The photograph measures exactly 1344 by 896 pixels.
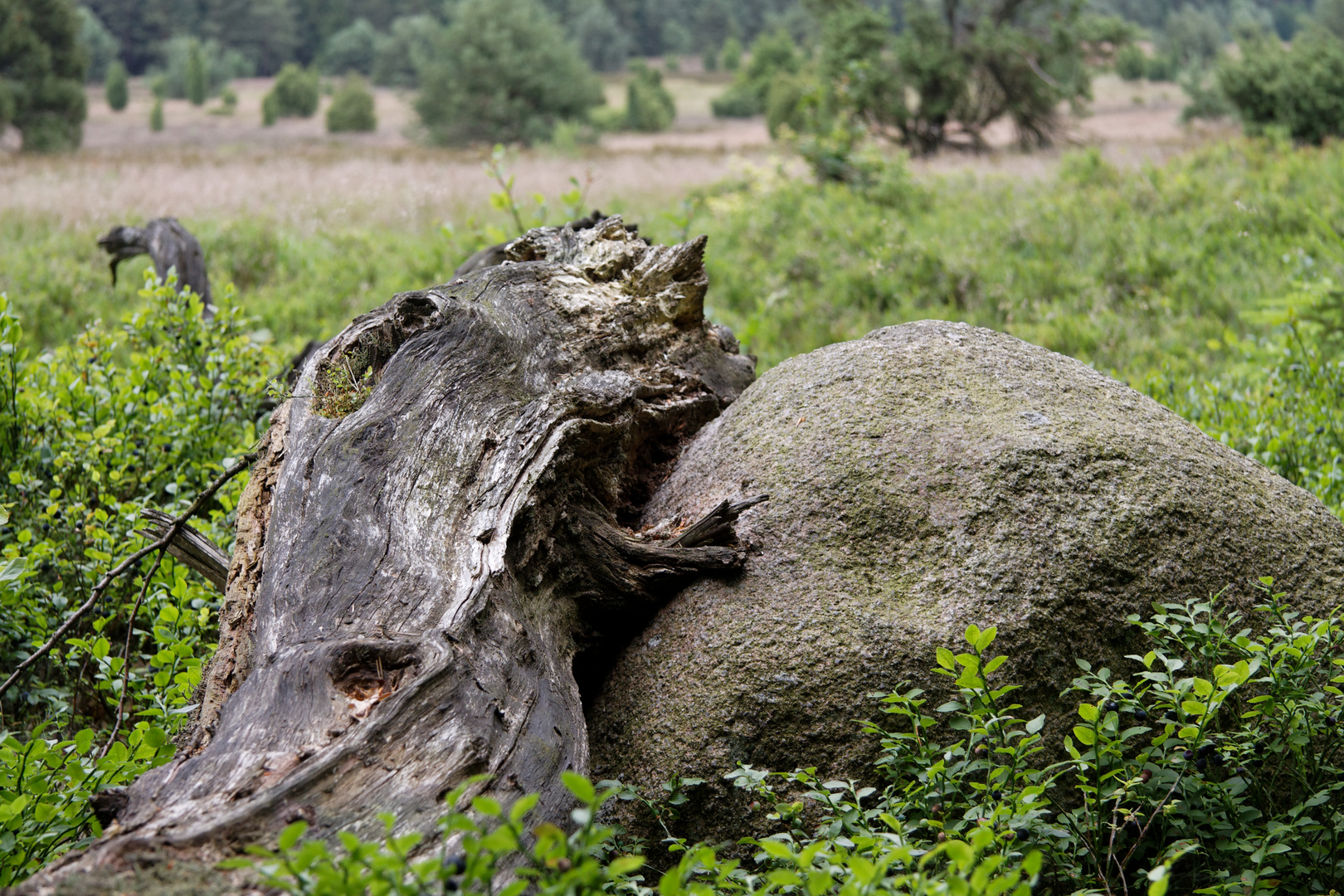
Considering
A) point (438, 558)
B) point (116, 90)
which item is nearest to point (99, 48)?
point (116, 90)

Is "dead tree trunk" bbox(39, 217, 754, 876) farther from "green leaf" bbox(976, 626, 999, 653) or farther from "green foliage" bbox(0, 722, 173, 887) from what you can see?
"green leaf" bbox(976, 626, 999, 653)

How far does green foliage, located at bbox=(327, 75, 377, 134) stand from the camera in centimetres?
4166

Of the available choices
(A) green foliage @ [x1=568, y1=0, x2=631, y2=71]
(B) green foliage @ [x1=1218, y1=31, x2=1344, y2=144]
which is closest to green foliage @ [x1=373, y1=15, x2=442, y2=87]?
(A) green foliage @ [x1=568, y1=0, x2=631, y2=71]

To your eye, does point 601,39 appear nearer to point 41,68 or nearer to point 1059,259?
point 41,68

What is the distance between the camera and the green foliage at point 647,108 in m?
43.9

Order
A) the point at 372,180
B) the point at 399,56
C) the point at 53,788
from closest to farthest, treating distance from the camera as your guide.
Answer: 1. the point at 53,788
2. the point at 372,180
3. the point at 399,56

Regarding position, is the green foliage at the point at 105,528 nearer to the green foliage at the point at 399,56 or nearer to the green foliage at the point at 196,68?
the green foliage at the point at 196,68

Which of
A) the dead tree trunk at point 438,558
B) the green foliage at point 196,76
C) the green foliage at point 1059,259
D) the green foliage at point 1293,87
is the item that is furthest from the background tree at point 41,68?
the dead tree trunk at point 438,558

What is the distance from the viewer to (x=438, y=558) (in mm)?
2102

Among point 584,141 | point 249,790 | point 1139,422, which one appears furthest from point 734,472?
point 584,141

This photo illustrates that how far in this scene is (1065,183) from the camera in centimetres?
1072

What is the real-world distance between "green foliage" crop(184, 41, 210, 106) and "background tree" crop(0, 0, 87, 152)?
26561mm

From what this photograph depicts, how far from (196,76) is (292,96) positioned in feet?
40.8

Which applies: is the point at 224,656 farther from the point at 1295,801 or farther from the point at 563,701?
the point at 1295,801
